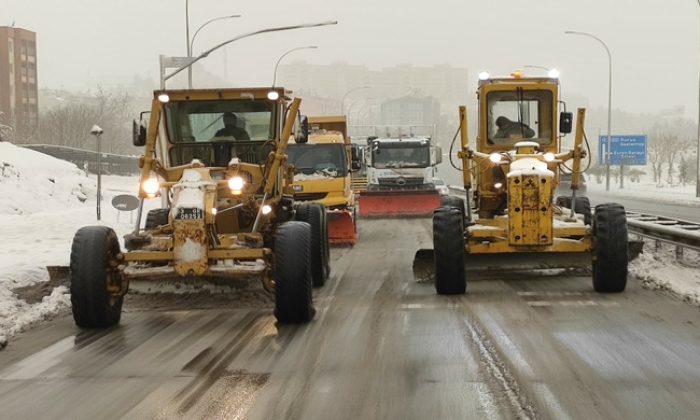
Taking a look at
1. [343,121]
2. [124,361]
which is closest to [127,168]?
[343,121]

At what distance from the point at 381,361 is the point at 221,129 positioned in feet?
15.4

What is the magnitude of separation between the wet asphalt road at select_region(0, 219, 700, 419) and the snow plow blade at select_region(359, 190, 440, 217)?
15.7m

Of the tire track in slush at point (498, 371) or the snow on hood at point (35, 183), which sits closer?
the tire track in slush at point (498, 371)

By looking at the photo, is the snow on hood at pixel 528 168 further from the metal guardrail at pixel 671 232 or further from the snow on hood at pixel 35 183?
the snow on hood at pixel 35 183

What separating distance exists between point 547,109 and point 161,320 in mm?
7164

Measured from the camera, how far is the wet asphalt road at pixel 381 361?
18.8 ft

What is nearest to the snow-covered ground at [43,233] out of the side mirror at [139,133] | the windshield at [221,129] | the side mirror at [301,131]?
the side mirror at [139,133]

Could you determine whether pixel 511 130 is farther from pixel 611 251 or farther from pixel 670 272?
pixel 611 251

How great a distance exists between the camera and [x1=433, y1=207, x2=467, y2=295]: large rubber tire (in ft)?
33.8

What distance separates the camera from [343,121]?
25.0 metres

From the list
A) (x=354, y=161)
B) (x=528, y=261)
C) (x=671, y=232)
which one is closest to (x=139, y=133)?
(x=528, y=261)

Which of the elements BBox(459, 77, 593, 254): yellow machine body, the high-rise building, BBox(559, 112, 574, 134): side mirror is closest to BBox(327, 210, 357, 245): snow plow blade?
BBox(459, 77, 593, 254): yellow machine body

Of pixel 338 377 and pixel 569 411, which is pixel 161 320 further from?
pixel 569 411

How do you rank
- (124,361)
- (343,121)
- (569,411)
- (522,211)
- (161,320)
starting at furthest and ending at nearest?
1. (343,121)
2. (522,211)
3. (161,320)
4. (124,361)
5. (569,411)
